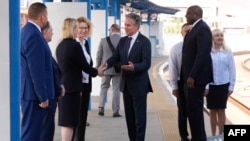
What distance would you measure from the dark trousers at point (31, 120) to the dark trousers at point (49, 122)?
17 centimetres

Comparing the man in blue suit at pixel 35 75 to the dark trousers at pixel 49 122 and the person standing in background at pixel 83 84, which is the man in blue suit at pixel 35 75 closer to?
the dark trousers at pixel 49 122

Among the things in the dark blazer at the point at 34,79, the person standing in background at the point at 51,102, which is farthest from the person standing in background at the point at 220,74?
the dark blazer at the point at 34,79

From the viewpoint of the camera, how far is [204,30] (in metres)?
6.24

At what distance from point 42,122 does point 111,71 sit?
5021 mm

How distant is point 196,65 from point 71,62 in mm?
1482

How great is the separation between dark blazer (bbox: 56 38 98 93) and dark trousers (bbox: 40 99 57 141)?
582 mm

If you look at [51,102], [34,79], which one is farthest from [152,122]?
[34,79]

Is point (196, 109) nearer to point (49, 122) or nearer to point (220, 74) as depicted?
point (220, 74)

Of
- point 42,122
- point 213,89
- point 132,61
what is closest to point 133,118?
point 132,61

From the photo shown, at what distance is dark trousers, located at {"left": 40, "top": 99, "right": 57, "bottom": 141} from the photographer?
5.52 m

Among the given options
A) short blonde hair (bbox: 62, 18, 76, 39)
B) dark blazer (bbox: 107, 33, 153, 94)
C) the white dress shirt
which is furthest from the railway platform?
short blonde hair (bbox: 62, 18, 76, 39)

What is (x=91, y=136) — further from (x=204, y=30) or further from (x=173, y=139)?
(x=204, y=30)

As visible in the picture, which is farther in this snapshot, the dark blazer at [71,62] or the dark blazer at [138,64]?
the dark blazer at [138,64]

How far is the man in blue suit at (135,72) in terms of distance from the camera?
6.57 meters
